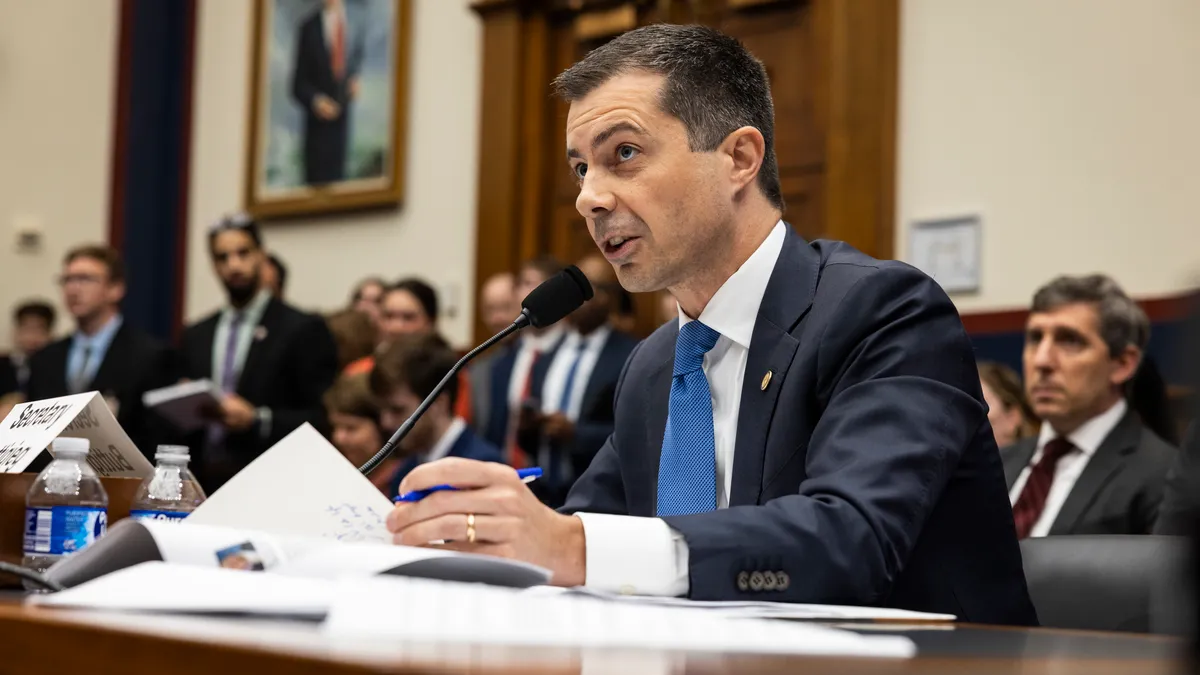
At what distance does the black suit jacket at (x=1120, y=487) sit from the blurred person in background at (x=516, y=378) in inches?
75.4

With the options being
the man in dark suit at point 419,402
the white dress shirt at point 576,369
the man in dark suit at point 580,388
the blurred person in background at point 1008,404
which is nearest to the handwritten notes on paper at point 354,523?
the man in dark suit at point 419,402

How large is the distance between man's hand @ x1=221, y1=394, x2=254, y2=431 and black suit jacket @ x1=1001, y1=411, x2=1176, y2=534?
8.51ft

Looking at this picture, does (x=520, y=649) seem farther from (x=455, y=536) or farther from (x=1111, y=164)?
(x=1111, y=164)

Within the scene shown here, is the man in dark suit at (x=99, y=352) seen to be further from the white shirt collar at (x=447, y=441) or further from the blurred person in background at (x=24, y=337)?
the blurred person in background at (x=24, y=337)

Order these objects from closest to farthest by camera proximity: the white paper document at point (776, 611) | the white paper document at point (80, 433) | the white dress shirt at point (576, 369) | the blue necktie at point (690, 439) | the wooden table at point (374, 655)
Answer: the wooden table at point (374, 655)
the white paper document at point (776, 611)
the white paper document at point (80, 433)
the blue necktie at point (690, 439)
the white dress shirt at point (576, 369)

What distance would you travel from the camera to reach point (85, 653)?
2.39ft

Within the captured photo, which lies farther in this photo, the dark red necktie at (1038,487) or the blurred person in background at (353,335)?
the blurred person in background at (353,335)

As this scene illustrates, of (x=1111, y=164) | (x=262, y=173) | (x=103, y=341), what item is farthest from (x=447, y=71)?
(x=1111, y=164)

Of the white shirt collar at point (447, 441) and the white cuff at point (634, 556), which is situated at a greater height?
the white cuff at point (634, 556)

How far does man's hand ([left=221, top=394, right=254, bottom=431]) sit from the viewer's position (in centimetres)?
445

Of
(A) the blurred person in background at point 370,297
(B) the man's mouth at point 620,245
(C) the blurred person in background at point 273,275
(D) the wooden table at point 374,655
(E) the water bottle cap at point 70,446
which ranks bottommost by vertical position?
(D) the wooden table at point 374,655

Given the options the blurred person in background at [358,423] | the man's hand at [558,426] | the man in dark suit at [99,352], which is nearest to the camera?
the blurred person in background at [358,423]

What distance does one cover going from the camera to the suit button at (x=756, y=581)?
121 cm

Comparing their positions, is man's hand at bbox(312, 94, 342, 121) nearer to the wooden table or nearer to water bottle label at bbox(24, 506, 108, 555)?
water bottle label at bbox(24, 506, 108, 555)
